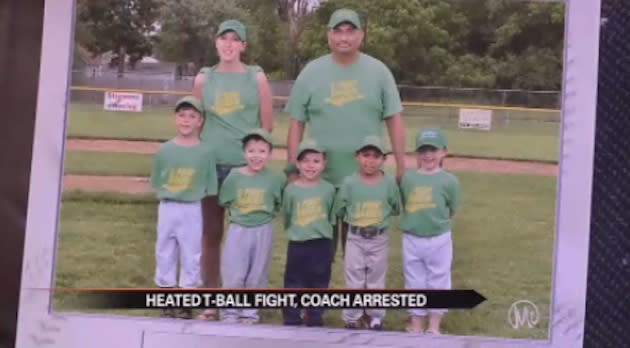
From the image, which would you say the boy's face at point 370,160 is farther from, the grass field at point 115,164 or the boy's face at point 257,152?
the grass field at point 115,164

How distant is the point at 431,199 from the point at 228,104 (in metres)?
0.20

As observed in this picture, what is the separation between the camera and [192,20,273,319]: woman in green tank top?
582 mm

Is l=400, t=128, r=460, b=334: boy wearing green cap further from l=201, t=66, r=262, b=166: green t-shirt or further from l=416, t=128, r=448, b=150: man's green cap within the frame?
l=201, t=66, r=262, b=166: green t-shirt

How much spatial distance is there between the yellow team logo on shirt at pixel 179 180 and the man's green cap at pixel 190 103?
6 cm

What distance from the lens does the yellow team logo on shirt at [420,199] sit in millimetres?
573

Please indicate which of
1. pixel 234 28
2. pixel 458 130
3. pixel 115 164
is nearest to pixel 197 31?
pixel 234 28

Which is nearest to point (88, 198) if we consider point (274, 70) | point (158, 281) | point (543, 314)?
point (158, 281)

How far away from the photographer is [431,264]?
0.57m

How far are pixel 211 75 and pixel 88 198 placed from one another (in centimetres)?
16

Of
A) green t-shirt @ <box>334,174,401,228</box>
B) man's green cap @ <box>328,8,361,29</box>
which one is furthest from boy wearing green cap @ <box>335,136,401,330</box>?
man's green cap @ <box>328,8,361,29</box>

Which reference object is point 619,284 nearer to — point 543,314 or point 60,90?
point 543,314
